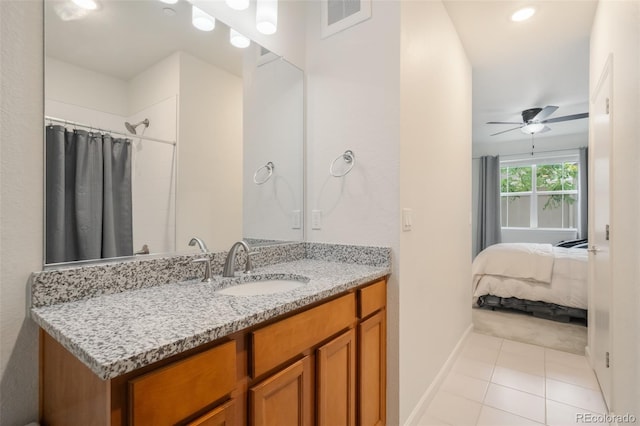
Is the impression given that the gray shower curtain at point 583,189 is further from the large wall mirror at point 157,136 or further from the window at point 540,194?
the large wall mirror at point 157,136

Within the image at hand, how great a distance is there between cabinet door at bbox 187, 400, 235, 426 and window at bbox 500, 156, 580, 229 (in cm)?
675

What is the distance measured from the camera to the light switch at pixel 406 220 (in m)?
1.55

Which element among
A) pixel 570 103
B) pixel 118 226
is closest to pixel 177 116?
pixel 118 226

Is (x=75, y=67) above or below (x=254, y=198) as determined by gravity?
above

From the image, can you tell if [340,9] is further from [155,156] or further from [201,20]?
[155,156]

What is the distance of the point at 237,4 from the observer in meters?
1.44

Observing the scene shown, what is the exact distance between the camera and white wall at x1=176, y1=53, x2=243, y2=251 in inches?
53.6

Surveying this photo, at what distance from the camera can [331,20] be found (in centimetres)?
179

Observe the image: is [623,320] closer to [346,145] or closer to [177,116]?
[346,145]

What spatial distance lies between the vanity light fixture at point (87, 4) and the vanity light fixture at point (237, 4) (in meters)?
0.57

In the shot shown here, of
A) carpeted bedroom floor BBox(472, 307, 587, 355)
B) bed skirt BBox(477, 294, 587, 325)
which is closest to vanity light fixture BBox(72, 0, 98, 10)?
carpeted bedroom floor BBox(472, 307, 587, 355)

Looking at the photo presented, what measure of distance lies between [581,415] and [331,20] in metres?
2.70

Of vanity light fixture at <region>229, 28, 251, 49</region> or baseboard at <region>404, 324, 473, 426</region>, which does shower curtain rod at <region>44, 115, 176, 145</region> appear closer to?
vanity light fixture at <region>229, 28, 251, 49</region>

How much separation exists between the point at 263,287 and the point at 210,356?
0.66m
